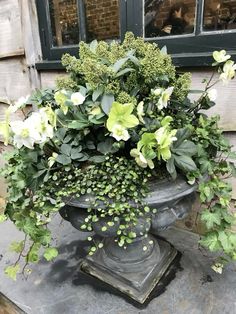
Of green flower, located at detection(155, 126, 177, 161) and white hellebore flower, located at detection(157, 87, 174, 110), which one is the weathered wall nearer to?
white hellebore flower, located at detection(157, 87, 174, 110)

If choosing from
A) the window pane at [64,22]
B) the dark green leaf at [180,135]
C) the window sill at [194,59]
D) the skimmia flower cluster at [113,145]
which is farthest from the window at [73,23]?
the dark green leaf at [180,135]

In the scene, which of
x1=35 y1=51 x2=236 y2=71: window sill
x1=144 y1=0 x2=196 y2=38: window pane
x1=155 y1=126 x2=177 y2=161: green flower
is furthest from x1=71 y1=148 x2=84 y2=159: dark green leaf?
x1=144 y1=0 x2=196 y2=38: window pane

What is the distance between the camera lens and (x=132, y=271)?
3.01 feet

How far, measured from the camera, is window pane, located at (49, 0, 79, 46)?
4.25 feet

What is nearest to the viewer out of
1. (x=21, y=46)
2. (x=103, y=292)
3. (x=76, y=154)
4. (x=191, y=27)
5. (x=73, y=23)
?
(x=76, y=154)

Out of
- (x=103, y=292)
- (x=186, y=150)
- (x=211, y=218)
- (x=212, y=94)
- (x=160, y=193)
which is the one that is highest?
(x=212, y=94)

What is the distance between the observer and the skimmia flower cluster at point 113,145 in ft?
2.22

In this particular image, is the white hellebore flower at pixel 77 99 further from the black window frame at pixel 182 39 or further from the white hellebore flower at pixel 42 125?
the black window frame at pixel 182 39

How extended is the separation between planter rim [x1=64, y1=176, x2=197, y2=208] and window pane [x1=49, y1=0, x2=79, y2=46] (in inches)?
34.9

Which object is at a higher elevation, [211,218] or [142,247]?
[211,218]

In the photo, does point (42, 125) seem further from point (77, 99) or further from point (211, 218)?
point (211, 218)

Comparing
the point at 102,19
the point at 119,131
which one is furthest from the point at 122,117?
the point at 102,19

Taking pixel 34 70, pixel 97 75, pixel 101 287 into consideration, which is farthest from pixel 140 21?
pixel 101 287

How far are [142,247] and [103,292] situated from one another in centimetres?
19
